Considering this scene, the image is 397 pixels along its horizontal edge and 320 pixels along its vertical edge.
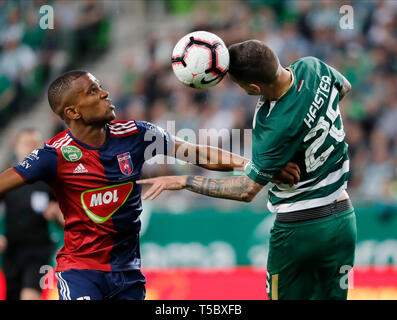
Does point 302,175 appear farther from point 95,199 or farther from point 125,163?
point 95,199

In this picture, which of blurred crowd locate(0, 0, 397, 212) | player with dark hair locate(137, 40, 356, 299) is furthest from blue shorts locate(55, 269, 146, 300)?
blurred crowd locate(0, 0, 397, 212)

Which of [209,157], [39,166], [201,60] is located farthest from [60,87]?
[209,157]

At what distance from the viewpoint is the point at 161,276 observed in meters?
9.23

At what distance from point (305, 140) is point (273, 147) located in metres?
0.29

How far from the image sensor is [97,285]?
17.5ft

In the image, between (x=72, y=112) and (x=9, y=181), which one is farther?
(x=72, y=112)

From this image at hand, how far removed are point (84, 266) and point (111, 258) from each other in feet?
0.73

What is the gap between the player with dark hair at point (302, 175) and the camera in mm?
5070

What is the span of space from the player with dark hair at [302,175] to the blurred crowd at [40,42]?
9.60m

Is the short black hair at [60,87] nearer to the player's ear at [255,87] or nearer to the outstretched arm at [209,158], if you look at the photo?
the outstretched arm at [209,158]

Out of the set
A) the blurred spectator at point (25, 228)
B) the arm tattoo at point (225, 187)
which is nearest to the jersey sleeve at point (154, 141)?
the arm tattoo at point (225, 187)

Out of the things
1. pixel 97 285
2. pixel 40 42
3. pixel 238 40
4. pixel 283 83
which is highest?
pixel 40 42

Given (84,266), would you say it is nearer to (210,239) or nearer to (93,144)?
(93,144)
